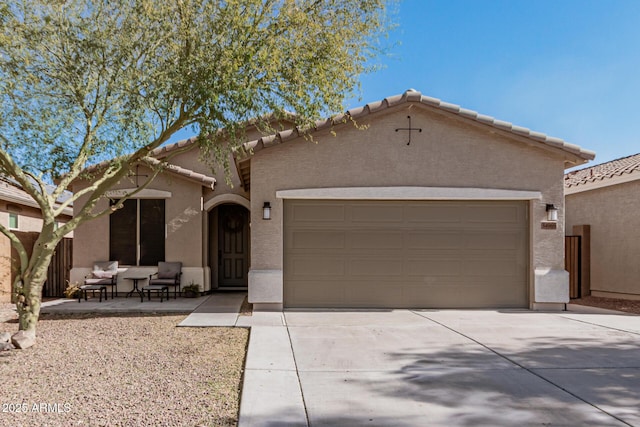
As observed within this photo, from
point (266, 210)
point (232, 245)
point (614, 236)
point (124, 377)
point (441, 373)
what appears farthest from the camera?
point (232, 245)

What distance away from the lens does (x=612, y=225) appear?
13.0 m

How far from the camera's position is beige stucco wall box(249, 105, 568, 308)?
394 inches

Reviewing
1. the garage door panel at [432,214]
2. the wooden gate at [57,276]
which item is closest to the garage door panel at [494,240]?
the garage door panel at [432,214]

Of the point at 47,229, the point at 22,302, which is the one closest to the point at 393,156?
the point at 47,229

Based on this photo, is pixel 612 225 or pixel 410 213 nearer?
Result: pixel 410 213

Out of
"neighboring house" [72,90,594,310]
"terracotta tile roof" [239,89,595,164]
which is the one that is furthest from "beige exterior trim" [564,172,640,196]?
"terracotta tile roof" [239,89,595,164]

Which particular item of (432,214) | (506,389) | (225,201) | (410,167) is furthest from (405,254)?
(225,201)

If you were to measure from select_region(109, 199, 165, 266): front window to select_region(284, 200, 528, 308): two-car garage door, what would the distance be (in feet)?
14.6

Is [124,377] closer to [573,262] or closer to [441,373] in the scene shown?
[441,373]

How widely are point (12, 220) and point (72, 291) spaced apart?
3.69 m

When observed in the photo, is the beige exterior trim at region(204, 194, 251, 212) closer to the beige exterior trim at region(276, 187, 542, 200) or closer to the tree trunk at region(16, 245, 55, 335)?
the beige exterior trim at region(276, 187, 542, 200)

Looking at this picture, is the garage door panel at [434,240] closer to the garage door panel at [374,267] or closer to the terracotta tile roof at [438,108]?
the garage door panel at [374,267]

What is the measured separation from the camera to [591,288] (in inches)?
538

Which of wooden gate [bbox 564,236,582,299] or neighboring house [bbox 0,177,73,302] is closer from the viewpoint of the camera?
neighboring house [bbox 0,177,73,302]
